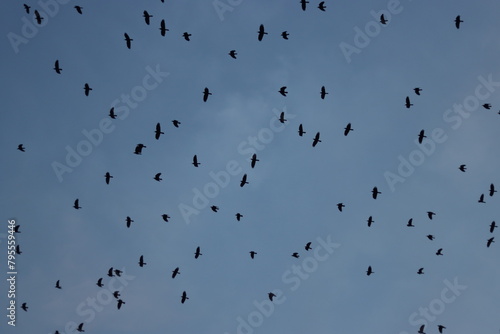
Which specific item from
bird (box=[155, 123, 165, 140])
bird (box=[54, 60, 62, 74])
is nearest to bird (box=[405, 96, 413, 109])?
bird (box=[155, 123, 165, 140])

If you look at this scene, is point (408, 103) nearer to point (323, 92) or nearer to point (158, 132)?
point (323, 92)

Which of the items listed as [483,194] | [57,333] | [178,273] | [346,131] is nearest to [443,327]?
[483,194]

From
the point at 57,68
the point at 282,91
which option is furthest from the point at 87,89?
the point at 282,91

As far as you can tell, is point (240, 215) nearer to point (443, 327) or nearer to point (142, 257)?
point (142, 257)

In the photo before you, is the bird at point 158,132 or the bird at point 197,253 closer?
the bird at point 158,132

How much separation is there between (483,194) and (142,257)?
1381 inches

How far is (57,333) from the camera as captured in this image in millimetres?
59500

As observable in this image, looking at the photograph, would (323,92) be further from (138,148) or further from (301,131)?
(138,148)

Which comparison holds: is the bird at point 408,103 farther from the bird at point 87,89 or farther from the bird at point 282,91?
the bird at point 87,89

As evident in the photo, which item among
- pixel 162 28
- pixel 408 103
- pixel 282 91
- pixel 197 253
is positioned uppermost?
pixel 162 28

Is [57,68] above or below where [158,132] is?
above

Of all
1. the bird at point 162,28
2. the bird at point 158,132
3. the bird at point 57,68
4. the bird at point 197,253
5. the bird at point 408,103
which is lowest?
the bird at point 408,103

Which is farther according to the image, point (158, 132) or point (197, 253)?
point (197, 253)

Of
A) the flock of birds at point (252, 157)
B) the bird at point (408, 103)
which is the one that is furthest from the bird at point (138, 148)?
the bird at point (408, 103)
